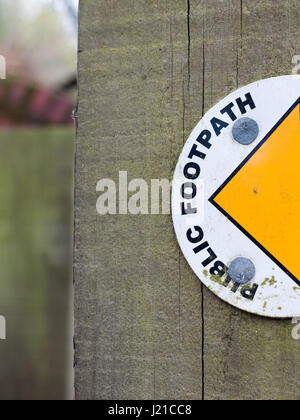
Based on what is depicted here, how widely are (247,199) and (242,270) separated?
109 mm

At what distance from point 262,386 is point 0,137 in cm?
130

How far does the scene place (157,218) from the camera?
0.72 m

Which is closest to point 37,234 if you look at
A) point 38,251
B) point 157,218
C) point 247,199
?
point 38,251

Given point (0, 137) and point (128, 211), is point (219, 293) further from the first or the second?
point (0, 137)

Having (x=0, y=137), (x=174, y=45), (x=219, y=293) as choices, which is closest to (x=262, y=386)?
(x=219, y=293)

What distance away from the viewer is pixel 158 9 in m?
0.73

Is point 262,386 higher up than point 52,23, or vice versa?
point 52,23

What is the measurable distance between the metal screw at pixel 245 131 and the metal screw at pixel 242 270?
18cm

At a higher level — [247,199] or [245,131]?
[245,131]

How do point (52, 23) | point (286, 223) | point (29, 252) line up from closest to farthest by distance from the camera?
point (286, 223)
point (29, 252)
point (52, 23)

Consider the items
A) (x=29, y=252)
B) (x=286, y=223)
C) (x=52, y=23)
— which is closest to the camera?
(x=286, y=223)

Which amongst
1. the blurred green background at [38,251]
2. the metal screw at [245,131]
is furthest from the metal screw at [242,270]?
the blurred green background at [38,251]

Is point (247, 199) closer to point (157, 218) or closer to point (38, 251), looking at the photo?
point (157, 218)

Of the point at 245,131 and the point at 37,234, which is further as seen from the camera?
the point at 37,234
